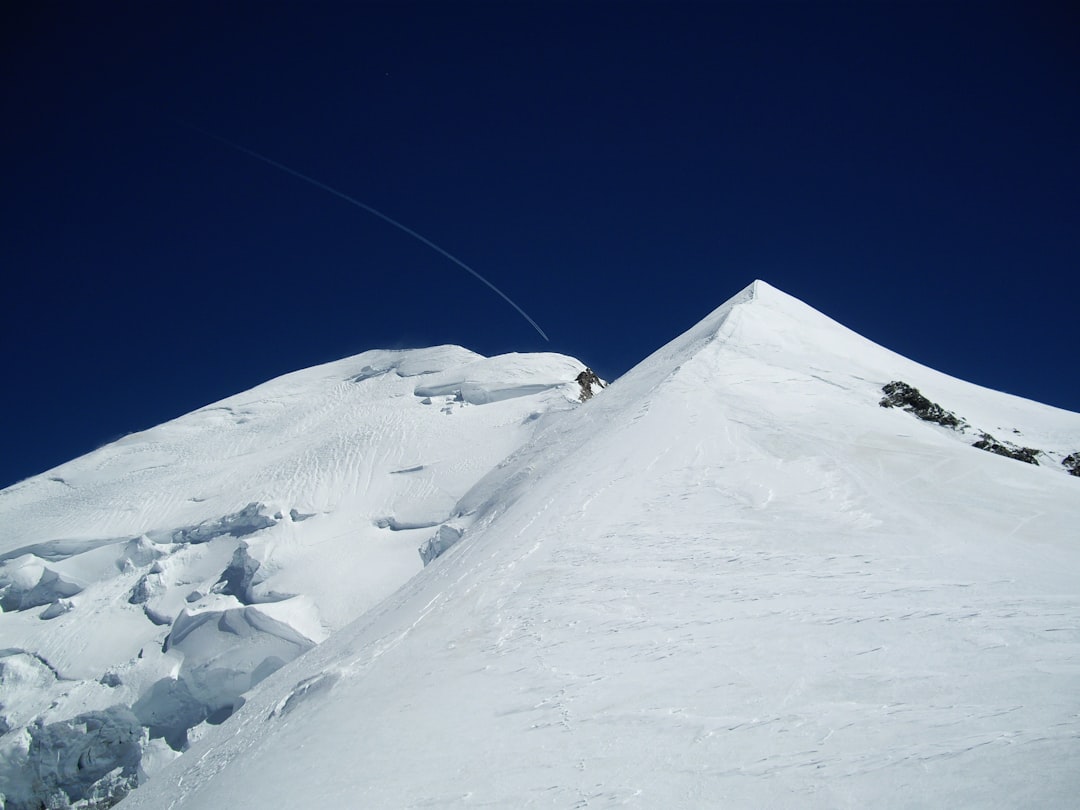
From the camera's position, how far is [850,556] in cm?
828

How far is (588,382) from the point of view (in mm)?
40062

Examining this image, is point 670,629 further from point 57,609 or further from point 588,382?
point 588,382

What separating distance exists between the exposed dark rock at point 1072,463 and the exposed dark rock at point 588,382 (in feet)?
77.9

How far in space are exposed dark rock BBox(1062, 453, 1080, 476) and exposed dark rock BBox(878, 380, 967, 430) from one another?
Result: 95.3 inches

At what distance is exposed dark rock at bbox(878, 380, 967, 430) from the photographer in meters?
16.7

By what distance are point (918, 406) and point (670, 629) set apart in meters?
13.7

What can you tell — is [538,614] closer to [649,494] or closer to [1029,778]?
[649,494]

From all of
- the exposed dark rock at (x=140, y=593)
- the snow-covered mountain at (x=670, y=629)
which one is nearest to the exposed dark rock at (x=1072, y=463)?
the snow-covered mountain at (x=670, y=629)

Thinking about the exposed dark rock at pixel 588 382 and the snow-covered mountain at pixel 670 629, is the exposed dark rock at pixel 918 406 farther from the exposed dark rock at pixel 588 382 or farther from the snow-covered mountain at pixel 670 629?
the exposed dark rock at pixel 588 382

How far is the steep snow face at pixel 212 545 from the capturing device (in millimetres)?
21406

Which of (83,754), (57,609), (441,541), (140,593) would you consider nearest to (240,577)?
(140,593)

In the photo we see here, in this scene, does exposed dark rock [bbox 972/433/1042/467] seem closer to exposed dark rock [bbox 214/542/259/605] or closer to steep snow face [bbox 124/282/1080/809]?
steep snow face [bbox 124/282/1080/809]

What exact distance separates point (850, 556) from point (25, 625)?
32.7 meters

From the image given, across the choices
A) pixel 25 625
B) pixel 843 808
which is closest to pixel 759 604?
pixel 843 808
